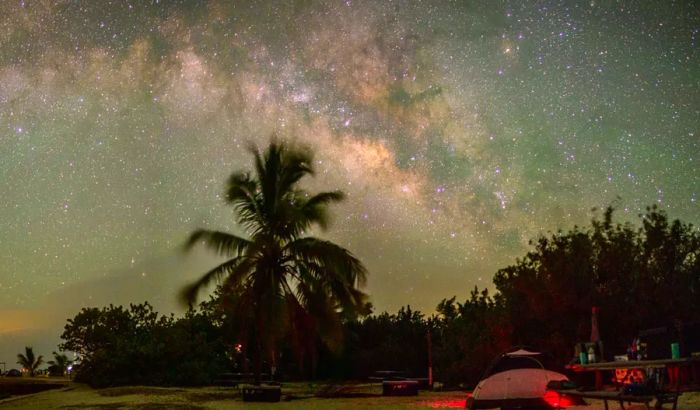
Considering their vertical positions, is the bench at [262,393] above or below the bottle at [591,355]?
below

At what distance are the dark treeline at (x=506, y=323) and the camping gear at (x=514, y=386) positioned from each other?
4476 millimetres

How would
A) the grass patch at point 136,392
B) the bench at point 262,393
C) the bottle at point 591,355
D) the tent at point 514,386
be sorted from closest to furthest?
the bottle at point 591,355
the tent at point 514,386
the bench at point 262,393
the grass patch at point 136,392

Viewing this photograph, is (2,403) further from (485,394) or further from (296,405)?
(485,394)

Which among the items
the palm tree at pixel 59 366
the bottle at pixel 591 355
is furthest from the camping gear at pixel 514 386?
the palm tree at pixel 59 366

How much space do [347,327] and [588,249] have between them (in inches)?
712

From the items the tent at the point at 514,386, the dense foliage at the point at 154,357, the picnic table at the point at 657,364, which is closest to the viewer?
the picnic table at the point at 657,364

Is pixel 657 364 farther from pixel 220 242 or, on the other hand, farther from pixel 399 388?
pixel 220 242

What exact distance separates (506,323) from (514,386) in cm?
892

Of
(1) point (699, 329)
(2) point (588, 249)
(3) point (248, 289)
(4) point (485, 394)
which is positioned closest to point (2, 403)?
(3) point (248, 289)

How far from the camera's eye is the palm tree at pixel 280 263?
2183cm

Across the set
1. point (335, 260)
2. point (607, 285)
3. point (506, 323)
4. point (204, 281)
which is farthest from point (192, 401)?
point (607, 285)

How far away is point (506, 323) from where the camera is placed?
20.8 meters

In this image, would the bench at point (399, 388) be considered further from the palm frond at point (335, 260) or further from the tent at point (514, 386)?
the tent at point (514, 386)

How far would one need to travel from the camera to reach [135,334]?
28719mm
